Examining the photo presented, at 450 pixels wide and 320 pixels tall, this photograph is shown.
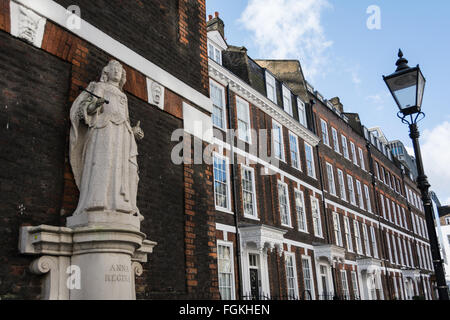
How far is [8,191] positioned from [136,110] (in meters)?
2.73

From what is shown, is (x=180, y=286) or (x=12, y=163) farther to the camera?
(x=180, y=286)

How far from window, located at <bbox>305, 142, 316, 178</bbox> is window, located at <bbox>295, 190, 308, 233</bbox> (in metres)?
2.26

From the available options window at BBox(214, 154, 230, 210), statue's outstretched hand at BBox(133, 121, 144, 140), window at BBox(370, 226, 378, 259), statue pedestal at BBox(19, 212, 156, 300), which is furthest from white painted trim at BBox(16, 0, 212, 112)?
window at BBox(370, 226, 378, 259)

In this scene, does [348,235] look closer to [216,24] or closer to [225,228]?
[225,228]

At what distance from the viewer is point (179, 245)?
24.5 ft

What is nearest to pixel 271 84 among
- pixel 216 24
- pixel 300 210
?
pixel 216 24

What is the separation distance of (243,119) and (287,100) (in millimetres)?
5692

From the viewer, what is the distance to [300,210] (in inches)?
882

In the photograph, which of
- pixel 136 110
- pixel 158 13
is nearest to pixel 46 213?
pixel 136 110

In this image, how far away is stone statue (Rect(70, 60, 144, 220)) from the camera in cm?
555

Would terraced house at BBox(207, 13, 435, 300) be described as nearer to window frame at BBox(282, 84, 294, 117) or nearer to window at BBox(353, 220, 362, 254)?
window frame at BBox(282, 84, 294, 117)

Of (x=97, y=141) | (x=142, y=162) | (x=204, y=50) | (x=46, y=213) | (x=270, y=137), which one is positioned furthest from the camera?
(x=270, y=137)
